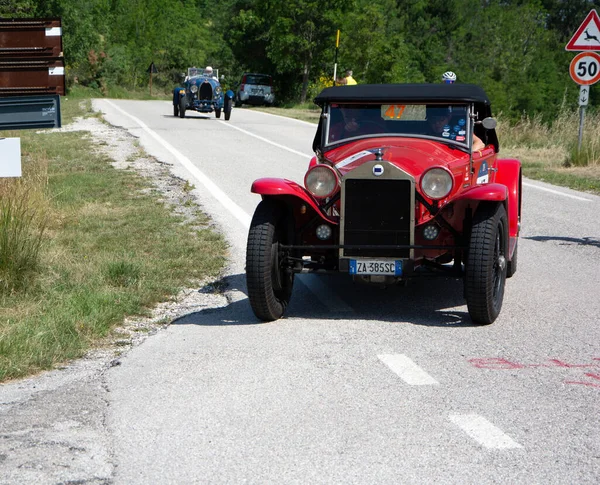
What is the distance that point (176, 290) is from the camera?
24.9 feet

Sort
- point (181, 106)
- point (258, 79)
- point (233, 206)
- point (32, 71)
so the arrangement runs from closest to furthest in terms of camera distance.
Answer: point (32, 71), point (233, 206), point (181, 106), point (258, 79)

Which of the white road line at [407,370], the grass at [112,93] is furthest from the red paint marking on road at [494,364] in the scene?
the grass at [112,93]

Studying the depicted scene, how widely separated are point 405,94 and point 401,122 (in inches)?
9.6

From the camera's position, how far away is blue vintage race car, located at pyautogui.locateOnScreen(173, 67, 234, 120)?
31.7 meters

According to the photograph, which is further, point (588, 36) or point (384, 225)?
point (588, 36)

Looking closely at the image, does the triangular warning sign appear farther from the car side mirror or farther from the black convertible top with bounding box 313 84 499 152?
the car side mirror

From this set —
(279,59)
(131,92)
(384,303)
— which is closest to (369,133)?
(384,303)

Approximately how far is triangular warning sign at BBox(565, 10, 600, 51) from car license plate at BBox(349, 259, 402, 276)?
1150 cm

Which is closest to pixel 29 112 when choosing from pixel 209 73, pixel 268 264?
pixel 268 264

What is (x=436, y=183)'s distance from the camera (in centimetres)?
659

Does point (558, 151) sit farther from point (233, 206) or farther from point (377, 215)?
point (377, 215)

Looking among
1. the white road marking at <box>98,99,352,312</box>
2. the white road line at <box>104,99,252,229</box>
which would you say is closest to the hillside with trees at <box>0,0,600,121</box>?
the white road marking at <box>98,99,352,312</box>

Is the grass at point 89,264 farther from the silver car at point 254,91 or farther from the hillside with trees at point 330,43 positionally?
the silver car at point 254,91

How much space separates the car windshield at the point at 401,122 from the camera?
25.0 ft
